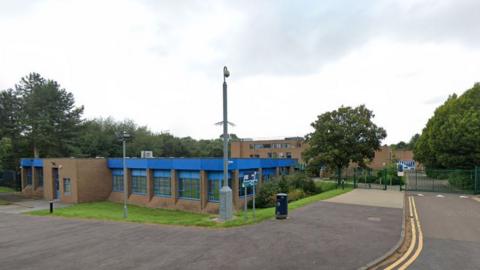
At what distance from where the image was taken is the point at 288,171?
37938 mm

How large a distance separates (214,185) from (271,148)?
152 ft

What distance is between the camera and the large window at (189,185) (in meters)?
26.0

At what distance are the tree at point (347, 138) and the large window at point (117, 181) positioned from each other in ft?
66.3

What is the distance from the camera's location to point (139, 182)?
99.8 feet

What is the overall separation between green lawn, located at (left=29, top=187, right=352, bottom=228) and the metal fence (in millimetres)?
22342

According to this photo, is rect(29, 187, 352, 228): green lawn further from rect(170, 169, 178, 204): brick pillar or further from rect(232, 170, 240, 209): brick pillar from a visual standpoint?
rect(232, 170, 240, 209): brick pillar

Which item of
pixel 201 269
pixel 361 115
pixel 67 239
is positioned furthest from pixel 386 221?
pixel 361 115

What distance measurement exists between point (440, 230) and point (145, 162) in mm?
24084

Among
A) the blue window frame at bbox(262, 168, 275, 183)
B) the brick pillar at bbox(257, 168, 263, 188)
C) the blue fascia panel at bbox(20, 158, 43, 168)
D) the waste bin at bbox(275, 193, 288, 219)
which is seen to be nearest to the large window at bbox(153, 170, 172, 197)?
the brick pillar at bbox(257, 168, 263, 188)

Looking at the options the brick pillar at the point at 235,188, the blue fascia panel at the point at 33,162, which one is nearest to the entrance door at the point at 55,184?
the blue fascia panel at the point at 33,162

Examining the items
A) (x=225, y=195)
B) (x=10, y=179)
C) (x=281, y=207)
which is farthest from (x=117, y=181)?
(x=10, y=179)

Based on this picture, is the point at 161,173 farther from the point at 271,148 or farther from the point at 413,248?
the point at 271,148

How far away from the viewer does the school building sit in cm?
2539

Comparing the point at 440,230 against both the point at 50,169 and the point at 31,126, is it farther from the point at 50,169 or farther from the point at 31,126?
the point at 31,126
